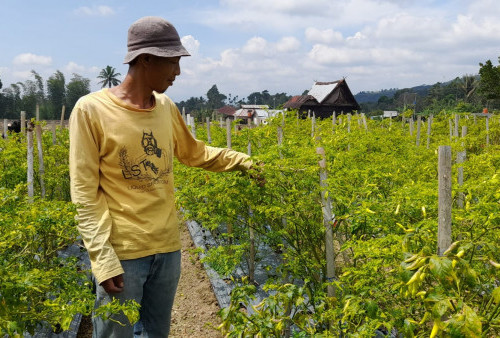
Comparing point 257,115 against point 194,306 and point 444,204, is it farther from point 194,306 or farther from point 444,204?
point 444,204

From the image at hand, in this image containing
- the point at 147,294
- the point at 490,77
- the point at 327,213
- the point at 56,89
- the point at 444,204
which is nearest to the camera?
the point at 444,204

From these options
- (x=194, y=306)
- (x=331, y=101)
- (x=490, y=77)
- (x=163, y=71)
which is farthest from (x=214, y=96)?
(x=163, y=71)

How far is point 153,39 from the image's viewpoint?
1824mm

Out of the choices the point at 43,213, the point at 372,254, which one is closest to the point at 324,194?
the point at 372,254

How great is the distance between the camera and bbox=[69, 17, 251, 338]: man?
5.73 ft

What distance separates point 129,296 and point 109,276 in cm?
21

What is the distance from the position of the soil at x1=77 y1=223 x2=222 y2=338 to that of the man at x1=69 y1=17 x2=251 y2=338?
165 cm

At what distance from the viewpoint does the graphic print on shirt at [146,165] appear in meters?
1.86

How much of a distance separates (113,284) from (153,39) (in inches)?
41.7

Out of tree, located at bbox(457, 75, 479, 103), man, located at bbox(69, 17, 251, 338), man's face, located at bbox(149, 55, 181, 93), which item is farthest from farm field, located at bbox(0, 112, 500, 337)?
tree, located at bbox(457, 75, 479, 103)

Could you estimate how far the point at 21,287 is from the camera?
170 cm

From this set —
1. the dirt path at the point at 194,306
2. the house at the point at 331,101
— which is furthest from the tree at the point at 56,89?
the dirt path at the point at 194,306

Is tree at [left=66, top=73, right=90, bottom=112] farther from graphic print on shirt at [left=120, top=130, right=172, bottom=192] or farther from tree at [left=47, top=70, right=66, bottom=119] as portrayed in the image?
graphic print on shirt at [left=120, top=130, right=172, bottom=192]

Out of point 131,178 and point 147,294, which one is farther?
point 147,294
